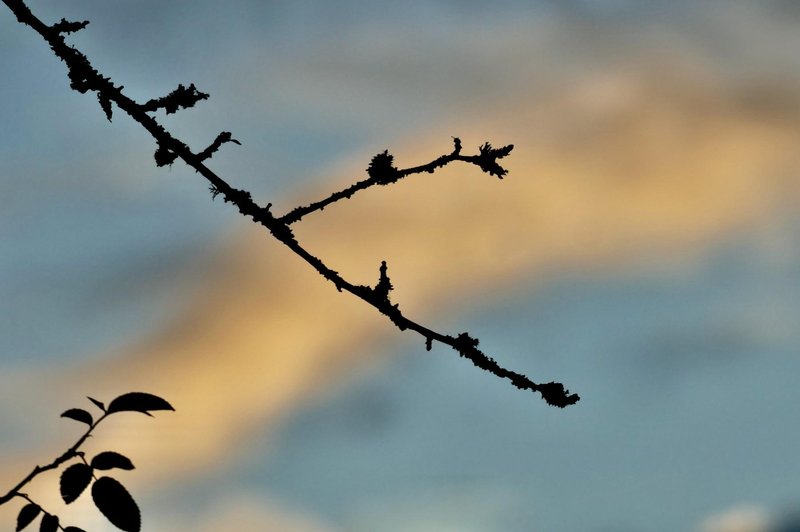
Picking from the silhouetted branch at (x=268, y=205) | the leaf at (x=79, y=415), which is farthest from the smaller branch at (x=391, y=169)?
the leaf at (x=79, y=415)

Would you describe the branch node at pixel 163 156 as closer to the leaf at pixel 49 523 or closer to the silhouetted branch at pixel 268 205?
the silhouetted branch at pixel 268 205

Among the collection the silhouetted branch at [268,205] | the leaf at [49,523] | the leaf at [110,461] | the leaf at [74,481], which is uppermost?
the silhouetted branch at [268,205]

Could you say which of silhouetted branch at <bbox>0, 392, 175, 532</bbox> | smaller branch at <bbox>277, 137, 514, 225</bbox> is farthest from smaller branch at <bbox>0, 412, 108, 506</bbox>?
smaller branch at <bbox>277, 137, 514, 225</bbox>

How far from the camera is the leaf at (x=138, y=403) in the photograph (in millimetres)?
3575

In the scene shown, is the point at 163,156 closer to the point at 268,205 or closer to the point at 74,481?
the point at 268,205

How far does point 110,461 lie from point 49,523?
299 millimetres

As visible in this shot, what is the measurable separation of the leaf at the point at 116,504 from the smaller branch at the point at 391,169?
175cm

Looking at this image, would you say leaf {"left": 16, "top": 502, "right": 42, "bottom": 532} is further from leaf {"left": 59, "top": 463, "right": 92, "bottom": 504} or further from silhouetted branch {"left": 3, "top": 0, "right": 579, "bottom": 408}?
silhouetted branch {"left": 3, "top": 0, "right": 579, "bottom": 408}

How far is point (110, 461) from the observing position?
144 inches

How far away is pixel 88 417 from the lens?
385 centimetres

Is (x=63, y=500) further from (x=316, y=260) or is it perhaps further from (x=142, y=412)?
(x=316, y=260)

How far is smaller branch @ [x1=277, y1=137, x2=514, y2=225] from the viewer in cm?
494

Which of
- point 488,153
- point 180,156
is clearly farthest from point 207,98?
point 488,153

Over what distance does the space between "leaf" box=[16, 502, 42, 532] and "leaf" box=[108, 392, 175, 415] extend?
440 mm
